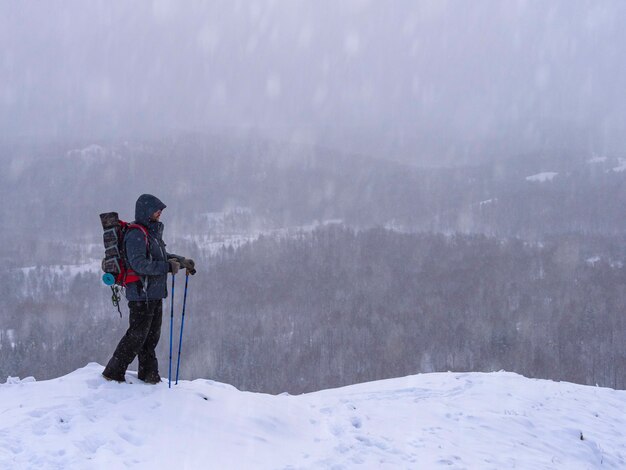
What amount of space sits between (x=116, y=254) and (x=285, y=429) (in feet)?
11.5

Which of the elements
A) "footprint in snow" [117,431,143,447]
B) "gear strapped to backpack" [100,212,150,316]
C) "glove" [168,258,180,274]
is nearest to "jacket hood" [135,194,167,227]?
"gear strapped to backpack" [100,212,150,316]

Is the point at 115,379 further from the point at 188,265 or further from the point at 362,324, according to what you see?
the point at 362,324

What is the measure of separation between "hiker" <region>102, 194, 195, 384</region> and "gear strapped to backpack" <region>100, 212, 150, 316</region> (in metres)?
0.10

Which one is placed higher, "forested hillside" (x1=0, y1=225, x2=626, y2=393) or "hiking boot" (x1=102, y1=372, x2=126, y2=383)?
"hiking boot" (x1=102, y1=372, x2=126, y2=383)

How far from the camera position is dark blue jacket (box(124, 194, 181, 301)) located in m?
7.04

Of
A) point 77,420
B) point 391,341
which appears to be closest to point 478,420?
point 77,420

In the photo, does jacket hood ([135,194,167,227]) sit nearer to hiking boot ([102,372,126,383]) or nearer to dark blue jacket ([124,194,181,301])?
dark blue jacket ([124,194,181,301])

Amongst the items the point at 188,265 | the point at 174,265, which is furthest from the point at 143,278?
the point at 188,265

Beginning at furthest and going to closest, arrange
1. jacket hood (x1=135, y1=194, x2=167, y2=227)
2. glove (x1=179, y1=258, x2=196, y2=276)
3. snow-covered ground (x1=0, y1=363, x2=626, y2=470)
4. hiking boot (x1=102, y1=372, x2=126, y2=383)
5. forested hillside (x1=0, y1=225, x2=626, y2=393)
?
forested hillside (x1=0, y1=225, x2=626, y2=393) < glove (x1=179, y1=258, x2=196, y2=276) < hiking boot (x1=102, y1=372, x2=126, y2=383) < jacket hood (x1=135, y1=194, x2=167, y2=227) < snow-covered ground (x1=0, y1=363, x2=626, y2=470)

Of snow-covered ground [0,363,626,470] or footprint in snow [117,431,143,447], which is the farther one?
footprint in snow [117,431,143,447]

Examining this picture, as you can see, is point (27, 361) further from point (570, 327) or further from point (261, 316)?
point (570, 327)

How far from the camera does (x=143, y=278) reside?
728 cm

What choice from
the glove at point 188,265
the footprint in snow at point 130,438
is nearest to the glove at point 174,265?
the glove at point 188,265

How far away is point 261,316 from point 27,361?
65.1m
